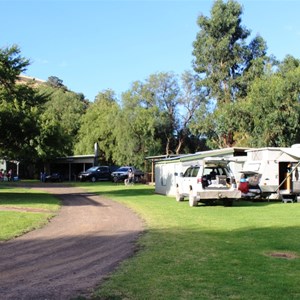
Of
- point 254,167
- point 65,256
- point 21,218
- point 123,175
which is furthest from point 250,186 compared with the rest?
point 123,175

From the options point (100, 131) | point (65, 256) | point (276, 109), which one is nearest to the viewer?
point (65, 256)

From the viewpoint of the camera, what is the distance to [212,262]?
27.5 ft

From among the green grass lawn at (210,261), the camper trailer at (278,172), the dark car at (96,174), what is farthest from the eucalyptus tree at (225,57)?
the green grass lawn at (210,261)

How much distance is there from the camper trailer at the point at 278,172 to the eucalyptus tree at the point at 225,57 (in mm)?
21962

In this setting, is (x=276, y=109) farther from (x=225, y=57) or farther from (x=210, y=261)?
(x=210, y=261)

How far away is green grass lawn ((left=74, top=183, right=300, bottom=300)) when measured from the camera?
6363 millimetres

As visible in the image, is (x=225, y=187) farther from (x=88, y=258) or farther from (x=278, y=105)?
(x=278, y=105)

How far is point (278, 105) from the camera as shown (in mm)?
37188

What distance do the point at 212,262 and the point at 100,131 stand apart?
171 feet

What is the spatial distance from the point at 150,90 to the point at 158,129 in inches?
190

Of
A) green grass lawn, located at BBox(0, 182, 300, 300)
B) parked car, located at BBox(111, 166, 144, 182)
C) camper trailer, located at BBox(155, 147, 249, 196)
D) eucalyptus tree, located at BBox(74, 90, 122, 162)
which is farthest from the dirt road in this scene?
eucalyptus tree, located at BBox(74, 90, 122, 162)

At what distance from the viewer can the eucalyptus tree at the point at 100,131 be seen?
190 ft

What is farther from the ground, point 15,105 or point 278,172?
point 15,105

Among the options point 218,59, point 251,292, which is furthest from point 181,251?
point 218,59
